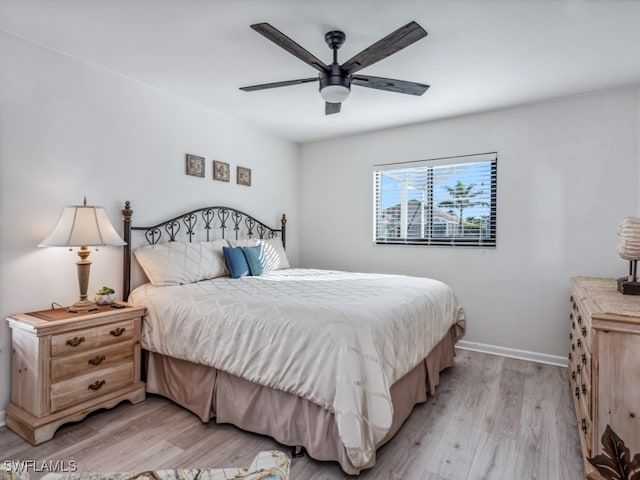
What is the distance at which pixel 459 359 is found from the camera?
11.8 feet

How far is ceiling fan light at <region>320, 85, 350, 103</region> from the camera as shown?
2.20 m

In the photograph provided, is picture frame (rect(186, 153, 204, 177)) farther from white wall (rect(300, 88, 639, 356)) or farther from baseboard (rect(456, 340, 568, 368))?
baseboard (rect(456, 340, 568, 368))

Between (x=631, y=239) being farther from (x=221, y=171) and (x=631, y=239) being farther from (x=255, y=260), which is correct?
(x=221, y=171)

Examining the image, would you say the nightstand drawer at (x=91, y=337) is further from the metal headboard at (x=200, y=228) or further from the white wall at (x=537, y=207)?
the white wall at (x=537, y=207)

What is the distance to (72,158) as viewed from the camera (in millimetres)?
2662

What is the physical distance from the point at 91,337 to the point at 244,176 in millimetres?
2393

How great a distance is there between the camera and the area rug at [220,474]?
706 mm

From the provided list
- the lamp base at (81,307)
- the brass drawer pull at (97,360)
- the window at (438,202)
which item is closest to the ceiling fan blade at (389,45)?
the window at (438,202)

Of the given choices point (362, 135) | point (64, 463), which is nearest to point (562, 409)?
point (64, 463)

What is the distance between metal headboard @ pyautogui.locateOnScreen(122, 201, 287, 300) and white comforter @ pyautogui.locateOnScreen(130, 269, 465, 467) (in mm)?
484

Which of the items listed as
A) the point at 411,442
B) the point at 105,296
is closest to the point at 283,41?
the point at 105,296

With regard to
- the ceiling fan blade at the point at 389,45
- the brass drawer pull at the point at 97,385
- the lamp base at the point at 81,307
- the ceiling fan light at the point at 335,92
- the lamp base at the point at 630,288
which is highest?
the ceiling fan blade at the point at 389,45

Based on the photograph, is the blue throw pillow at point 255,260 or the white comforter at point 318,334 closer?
the white comforter at point 318,334

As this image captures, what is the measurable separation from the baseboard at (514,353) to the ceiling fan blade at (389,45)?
10.1 feet
